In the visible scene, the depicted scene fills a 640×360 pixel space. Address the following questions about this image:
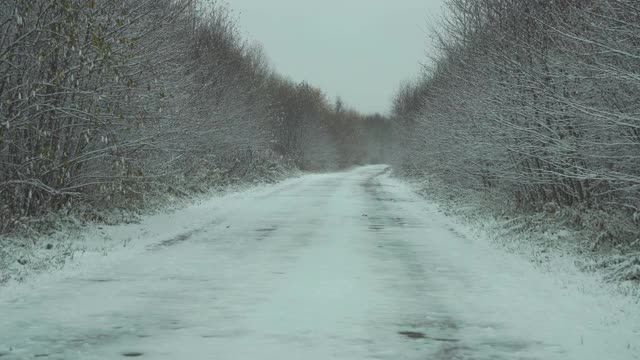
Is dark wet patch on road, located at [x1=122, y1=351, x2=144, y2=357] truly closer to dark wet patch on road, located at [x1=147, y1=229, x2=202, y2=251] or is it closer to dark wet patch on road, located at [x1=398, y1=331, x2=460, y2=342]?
dark wet patch on road, located at [x1=398, y1=331, x2=460, y2=342]

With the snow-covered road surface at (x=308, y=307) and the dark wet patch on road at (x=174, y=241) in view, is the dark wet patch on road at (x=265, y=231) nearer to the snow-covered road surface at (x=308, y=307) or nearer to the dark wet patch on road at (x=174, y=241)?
the snow-covered road surface at (x=308, y=307)

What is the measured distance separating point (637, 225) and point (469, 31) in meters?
10.3

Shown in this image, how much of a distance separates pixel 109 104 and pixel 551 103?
9302 millimetres

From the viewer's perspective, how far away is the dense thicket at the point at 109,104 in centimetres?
1307

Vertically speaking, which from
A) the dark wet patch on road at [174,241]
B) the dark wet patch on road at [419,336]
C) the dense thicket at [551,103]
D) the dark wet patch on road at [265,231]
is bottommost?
the dark wet patch on road at [419,336]

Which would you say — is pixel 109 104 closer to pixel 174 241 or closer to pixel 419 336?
pixel 174 241

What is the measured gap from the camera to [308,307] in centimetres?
823

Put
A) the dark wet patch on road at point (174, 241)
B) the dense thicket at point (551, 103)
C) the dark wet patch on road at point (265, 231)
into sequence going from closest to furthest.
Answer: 1. the dense thicket at point (551, 103)
2. the dark wet patch on road at point (174, 241)
3. the dark wet patch on road at point (265, 231)

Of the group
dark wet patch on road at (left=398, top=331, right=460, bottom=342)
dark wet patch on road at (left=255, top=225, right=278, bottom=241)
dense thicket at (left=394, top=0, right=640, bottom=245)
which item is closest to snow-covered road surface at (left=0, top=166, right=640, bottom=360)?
dark wet patch on road at (left=398, top=331, right=460, bottom=342)

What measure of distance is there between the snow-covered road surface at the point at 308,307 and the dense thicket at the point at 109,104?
9.06 ft

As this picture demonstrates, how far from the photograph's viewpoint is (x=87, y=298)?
8672 millimetres

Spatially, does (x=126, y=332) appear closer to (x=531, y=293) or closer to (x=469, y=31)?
(x=531, y=293)

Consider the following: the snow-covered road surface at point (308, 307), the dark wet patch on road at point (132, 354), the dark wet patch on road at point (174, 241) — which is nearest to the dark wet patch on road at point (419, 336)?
the snow-covered road surface at point (308, 307)

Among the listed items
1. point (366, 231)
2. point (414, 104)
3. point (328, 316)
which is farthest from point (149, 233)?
point (414, 104)
